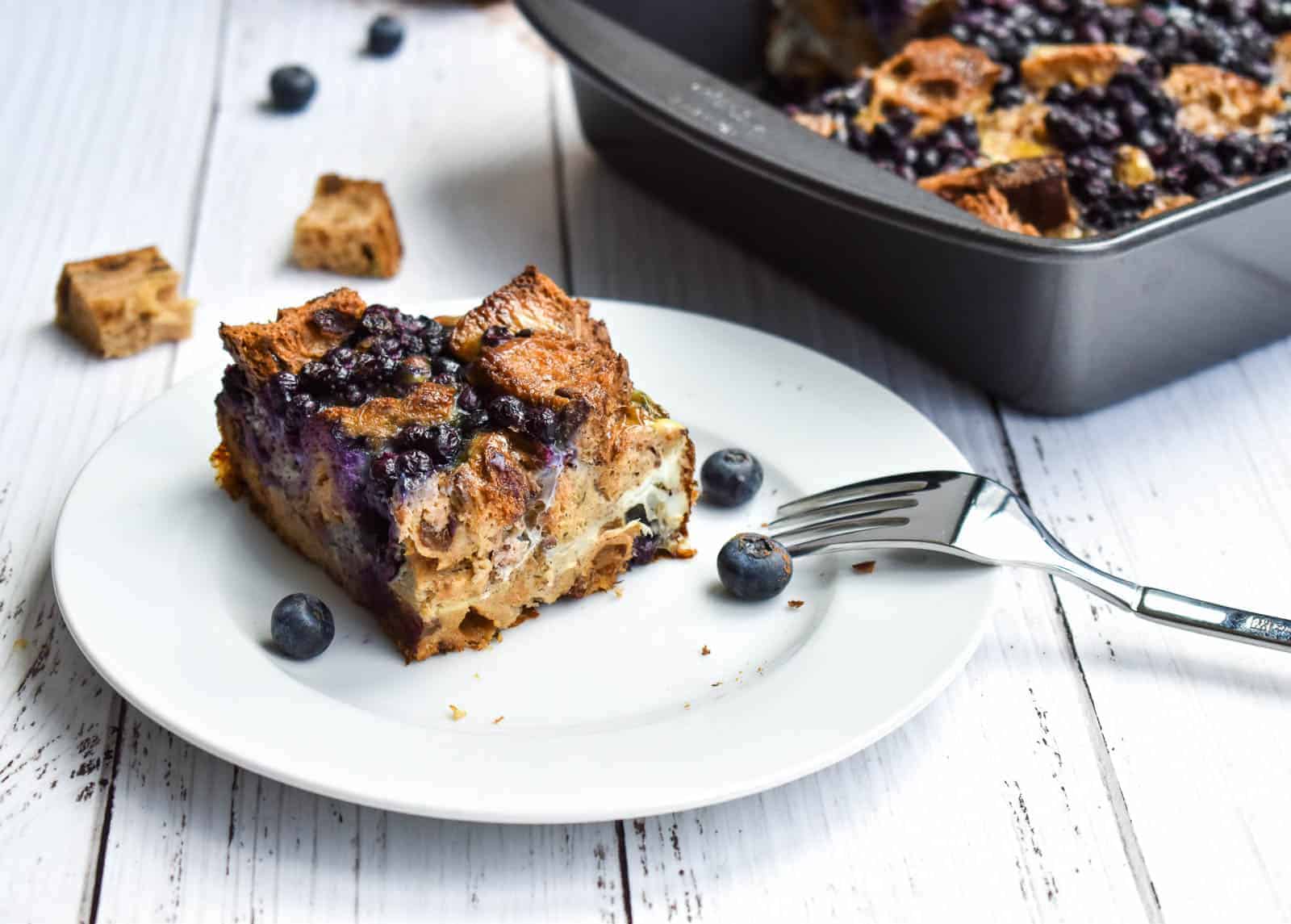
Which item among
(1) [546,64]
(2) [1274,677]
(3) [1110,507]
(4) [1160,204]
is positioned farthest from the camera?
(1) [546,64]

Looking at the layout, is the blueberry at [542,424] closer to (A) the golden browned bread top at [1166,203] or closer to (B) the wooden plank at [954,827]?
(B) the wooden plank at [954,827]

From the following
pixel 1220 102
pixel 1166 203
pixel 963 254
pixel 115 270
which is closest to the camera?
pixel 963 254

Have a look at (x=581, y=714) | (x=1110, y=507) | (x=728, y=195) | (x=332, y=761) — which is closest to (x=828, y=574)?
(x=581, y=714)

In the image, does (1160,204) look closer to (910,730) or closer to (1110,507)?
(1110,507)

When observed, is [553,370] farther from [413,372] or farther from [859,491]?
[859,491]

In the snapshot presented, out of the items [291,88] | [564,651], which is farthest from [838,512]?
[291,88]

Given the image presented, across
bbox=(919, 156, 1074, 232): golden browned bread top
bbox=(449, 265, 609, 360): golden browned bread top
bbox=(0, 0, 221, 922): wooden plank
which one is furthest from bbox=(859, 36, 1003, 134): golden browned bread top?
bbox=(0, 0, 221, 922): wooden plank

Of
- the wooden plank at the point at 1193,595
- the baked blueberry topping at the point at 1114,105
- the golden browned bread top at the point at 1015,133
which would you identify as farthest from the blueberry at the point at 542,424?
the golden browned bread top at the point at 1015,133
